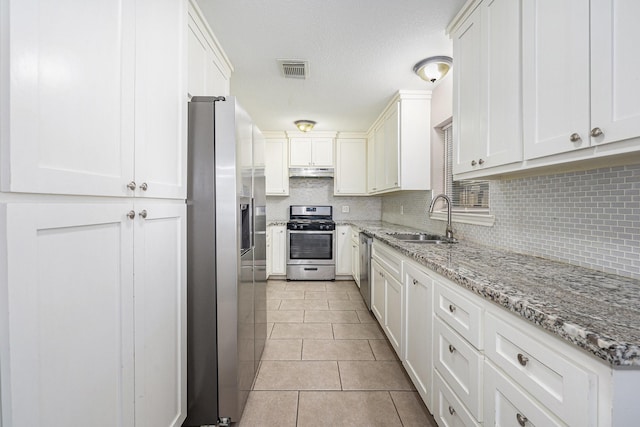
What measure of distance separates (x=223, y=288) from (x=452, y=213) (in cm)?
198

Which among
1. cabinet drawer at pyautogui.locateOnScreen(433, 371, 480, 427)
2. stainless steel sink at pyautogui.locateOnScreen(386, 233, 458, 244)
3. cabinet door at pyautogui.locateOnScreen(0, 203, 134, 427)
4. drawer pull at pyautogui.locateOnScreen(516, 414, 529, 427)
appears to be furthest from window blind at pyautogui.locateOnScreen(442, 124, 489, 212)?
cabinet door at pyautogui.locateOnScreen(0, 203, 134, 427)

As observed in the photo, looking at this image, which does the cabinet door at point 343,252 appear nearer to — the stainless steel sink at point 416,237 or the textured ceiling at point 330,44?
the stainless steel sink at point 416,237

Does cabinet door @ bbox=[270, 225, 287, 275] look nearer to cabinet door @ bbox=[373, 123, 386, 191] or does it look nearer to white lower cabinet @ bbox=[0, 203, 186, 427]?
cabinet door @ bbox=[373, 123, 386, 191]

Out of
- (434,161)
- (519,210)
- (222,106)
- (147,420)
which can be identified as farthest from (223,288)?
(434,161)

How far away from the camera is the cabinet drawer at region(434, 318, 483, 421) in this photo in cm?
104

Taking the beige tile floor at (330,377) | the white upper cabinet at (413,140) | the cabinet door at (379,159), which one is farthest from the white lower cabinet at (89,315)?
the cabinet door at (379,159)

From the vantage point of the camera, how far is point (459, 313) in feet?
3.88

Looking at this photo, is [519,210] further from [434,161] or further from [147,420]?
[147,420]

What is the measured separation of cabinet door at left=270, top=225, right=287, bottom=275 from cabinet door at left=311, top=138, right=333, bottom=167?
1237 millimetres

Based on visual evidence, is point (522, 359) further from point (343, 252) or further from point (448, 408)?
point (343, 252)

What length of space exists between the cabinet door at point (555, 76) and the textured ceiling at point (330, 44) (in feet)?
2.51

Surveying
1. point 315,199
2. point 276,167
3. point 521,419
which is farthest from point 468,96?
point 315,199

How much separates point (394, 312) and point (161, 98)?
1984 mm

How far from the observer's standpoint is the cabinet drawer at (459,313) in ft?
3.44
